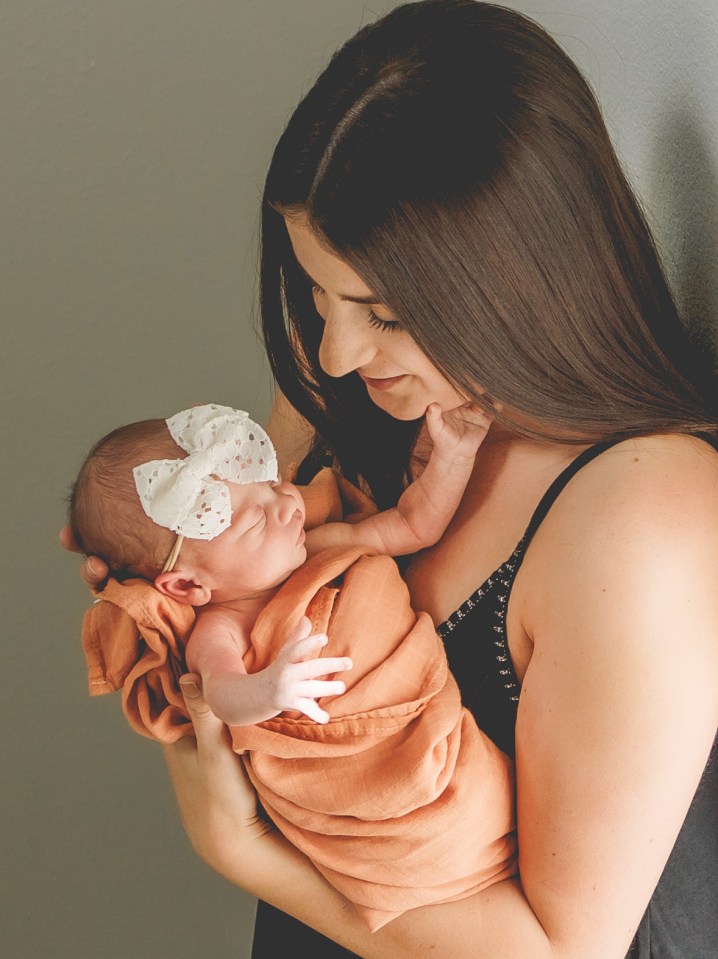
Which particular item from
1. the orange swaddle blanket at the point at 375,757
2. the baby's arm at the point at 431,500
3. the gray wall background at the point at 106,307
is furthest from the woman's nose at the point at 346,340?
the gray wall background at the point at 106,307

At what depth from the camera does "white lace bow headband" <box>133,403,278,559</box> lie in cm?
107

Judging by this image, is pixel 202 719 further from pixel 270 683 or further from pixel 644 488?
pixel 644 488

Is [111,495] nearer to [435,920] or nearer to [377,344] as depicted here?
[377,344]

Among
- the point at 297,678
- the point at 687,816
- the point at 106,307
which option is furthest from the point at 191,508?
the point at 106,307

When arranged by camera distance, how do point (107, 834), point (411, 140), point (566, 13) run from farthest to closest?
point (107, 834) < point (566, 13) < point (411, 140)

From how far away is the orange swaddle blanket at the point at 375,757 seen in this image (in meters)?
1.01

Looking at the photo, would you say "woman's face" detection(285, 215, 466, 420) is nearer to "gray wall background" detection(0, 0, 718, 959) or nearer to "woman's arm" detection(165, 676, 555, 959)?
"woman's arm" detection(165, 676, 555, 959)

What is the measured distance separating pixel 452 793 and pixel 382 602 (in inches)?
8.1

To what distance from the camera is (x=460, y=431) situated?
3.78ft

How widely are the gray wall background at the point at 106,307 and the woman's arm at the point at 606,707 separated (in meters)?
0.65

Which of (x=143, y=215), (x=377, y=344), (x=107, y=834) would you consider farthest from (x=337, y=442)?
(x=107, y=834)

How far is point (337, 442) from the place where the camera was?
4.59ft

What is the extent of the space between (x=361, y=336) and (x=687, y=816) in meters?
0.64

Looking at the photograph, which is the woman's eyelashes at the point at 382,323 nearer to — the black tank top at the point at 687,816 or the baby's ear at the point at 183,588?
the black tank top at the point at 687,816
